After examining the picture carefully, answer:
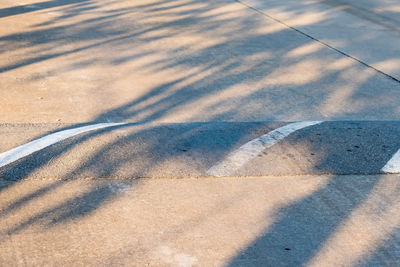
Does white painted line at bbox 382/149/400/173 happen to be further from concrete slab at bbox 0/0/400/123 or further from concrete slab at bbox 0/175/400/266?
concrete slab at bbox 0/0/400/123

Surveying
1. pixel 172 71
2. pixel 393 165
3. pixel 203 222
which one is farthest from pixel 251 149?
pixel 172 71

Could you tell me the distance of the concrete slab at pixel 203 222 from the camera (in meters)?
4.84

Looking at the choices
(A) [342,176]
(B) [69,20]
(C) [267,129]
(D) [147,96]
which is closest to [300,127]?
(C) [267,129]

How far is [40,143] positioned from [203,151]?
171 centimetres

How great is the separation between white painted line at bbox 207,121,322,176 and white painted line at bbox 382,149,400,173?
1206 mm

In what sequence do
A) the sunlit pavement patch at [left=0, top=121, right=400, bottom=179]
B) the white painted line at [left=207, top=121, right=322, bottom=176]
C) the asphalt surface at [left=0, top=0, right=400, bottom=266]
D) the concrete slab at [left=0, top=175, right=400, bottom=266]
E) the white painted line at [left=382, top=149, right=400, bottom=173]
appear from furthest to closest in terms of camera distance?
1. the white painted line at [left=382, top=149, right=400, bottom=173]
2. the white painted line at [left=207, top=121, right=322, bottom=176]
3. the sunlit pavement patch at [left=0, top=121, right=400, bottom=179]
4. the asphalt surface at [left=0, top=0, right=400, bottom=266]
5. the concrete slab at [left=0, top=175, right=400, bottom=266]

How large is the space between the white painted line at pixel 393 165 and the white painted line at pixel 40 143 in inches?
121

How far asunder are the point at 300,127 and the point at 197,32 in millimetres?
5902

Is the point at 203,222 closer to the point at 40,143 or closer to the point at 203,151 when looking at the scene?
the point at 203,151

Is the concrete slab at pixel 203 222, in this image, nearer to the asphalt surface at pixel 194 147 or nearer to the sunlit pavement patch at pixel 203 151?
the asphalt surface at pixel 194 147

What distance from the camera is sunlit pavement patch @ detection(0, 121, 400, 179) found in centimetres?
634

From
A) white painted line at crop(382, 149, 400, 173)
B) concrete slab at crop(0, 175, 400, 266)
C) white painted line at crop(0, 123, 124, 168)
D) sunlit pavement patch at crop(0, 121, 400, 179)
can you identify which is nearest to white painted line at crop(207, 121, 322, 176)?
sunlit pavement patch at crop(0, 121, 400, 179)

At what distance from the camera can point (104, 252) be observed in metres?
4.82

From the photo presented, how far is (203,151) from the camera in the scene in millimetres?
6879
